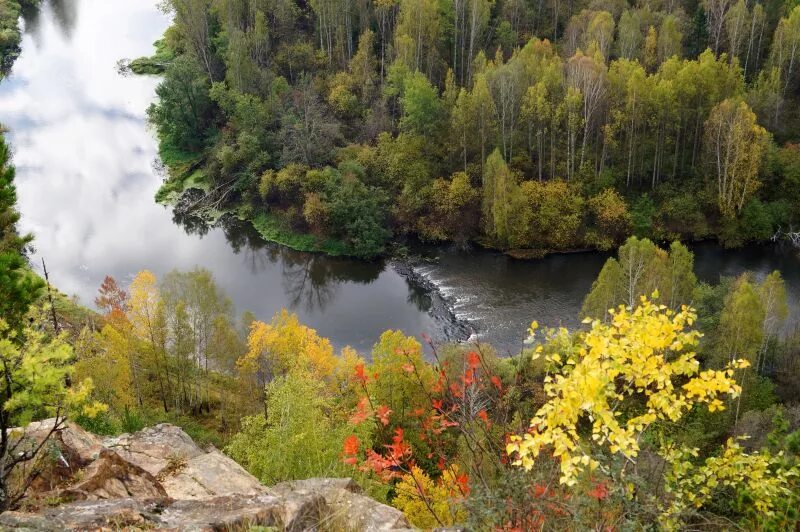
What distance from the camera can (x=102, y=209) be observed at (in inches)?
2229

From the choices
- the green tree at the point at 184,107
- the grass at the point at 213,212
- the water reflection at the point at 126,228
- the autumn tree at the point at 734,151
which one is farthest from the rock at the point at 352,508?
the green tree at the point at 184,107

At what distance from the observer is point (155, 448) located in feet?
49.7

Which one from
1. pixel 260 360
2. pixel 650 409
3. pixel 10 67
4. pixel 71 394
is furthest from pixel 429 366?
pixel 10 67

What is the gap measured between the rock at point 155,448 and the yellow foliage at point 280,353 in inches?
619

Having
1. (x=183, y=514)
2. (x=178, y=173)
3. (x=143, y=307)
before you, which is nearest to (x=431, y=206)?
Answer: (x=178, y=173)

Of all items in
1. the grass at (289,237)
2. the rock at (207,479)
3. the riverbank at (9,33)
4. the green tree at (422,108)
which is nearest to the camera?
the rock at (207,479)

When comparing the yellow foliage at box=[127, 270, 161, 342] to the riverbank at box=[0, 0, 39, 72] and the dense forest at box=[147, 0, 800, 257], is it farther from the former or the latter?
the riverbank at box=[0, 0, 39, 72]

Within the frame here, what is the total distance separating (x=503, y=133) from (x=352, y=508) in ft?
155

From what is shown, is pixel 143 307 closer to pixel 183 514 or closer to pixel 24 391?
pixel 24 391

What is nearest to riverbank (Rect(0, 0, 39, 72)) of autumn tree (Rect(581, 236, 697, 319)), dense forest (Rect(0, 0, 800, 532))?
dense forest (Rect(0, 0, 800, 532))

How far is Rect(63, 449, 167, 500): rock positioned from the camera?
1105cm

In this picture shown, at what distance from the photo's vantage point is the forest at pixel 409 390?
736 centimetres

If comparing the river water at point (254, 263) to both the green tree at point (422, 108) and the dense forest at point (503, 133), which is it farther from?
the green tree at point (422, 108)

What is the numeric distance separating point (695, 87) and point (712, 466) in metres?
51.2
